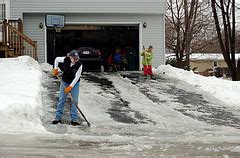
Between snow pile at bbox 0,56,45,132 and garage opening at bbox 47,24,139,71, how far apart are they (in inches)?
337

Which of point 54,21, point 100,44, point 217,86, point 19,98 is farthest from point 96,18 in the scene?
point 19,98

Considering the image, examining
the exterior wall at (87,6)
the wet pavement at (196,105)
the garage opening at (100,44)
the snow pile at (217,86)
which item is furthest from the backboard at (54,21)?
the garage opening at (100,44)

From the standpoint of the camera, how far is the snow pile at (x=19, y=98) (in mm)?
10109

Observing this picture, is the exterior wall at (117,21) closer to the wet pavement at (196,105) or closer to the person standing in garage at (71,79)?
the wet pavement at (196,105)

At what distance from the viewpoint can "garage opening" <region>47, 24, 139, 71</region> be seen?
28781 millimetres

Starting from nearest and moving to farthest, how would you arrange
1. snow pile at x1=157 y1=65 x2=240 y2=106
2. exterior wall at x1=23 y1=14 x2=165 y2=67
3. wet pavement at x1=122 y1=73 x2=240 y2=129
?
wet pavement at x1=122 y1=73 x2=240 y2=129
snow pile at x1=157 y1=65 x2=240 y2=106
exterior wall at x1=23 y1=14 x2=165 y2=67

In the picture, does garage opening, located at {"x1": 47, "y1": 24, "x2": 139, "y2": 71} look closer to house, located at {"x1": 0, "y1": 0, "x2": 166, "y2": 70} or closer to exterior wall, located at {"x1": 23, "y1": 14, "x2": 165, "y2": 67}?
house, located at {"x1": 0, "y1": 0, "x2": 166, "y2": 70}

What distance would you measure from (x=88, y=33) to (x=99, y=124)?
19.8m

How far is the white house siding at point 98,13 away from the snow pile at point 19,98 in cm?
645

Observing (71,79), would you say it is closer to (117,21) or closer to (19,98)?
(19,98)

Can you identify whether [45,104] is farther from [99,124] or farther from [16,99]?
[99,124]

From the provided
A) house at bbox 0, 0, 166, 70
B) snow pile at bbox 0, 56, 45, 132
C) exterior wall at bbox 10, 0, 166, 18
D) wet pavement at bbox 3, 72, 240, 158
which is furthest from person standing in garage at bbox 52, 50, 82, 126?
exterior wall at bbox 10, 0, 166, 18

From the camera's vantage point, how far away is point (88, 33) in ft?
102

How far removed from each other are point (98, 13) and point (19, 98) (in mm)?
15371
